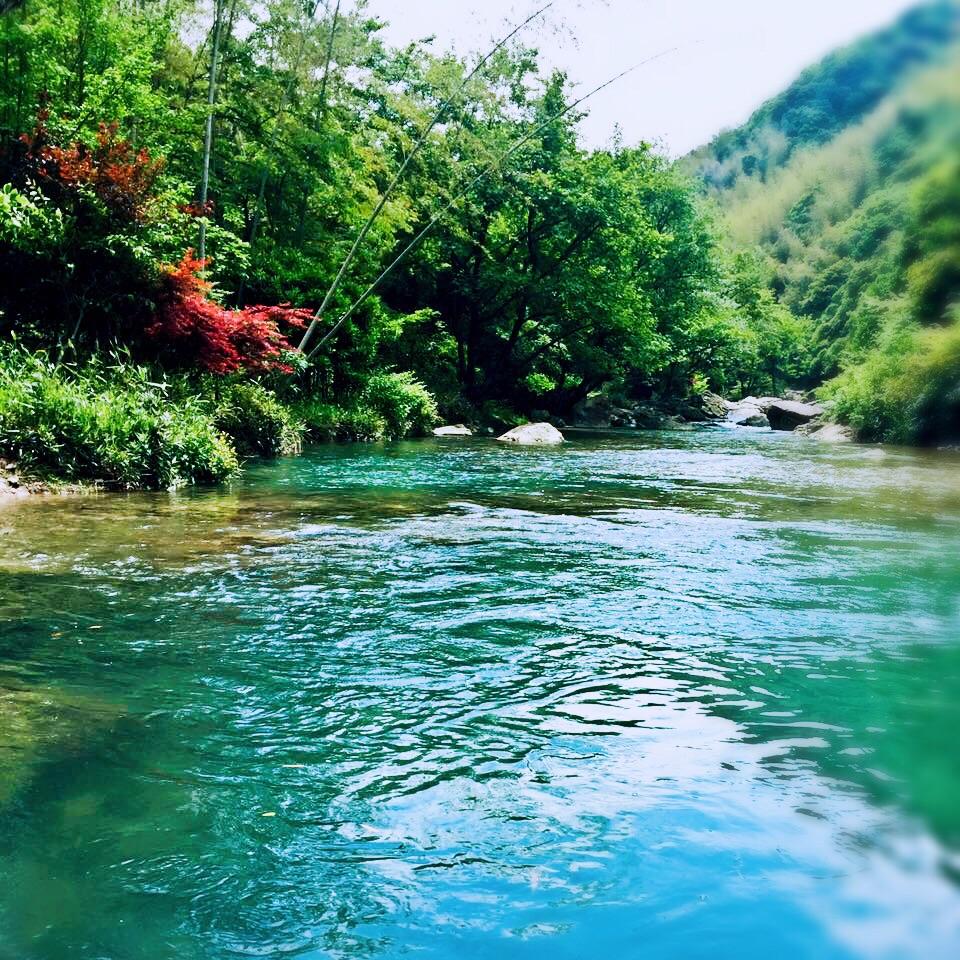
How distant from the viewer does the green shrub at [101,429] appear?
10156mm

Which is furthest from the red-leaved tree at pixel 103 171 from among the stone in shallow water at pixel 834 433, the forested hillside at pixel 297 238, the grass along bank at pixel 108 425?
the stone in shallow water at pixel 834 433

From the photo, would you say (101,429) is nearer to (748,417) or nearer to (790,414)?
(790,414)

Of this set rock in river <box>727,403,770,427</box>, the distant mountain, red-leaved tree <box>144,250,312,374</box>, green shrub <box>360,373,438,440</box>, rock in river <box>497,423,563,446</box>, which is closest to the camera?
the distant mountain

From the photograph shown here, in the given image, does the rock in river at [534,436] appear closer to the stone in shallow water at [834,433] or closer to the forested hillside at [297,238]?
the forested hillside at [297,238]

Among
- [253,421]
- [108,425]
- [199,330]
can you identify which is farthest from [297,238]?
[108,425]

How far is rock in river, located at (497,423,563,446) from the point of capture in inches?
872

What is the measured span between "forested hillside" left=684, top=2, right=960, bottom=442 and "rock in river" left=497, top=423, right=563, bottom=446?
2017 centimetres

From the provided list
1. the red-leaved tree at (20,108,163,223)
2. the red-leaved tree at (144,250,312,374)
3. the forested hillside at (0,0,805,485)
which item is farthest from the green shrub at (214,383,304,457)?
the red-leaved tree at (20,108,163,223)

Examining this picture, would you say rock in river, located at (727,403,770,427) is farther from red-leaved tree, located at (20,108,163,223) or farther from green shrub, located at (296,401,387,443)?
red-leaved tree, located at (20,108,163,223)

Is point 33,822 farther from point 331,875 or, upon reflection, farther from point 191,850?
point 331,875

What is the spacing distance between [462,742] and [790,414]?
33364 mm

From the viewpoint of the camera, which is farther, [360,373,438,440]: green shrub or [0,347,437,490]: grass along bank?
[360,373,438,440]: green shrub

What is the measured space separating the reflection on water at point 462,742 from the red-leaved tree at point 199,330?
6223 millimetres

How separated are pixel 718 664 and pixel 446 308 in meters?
25.8
